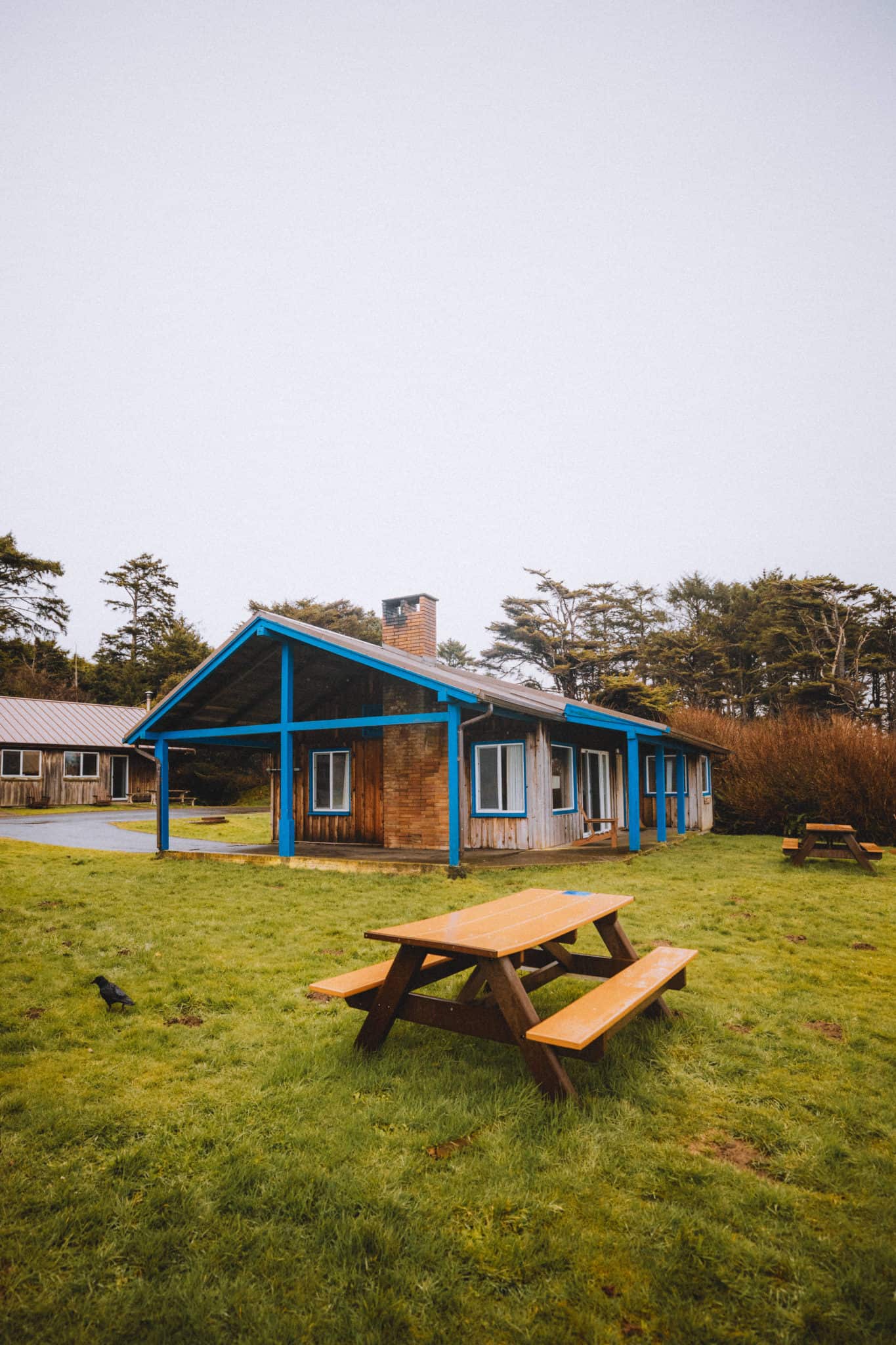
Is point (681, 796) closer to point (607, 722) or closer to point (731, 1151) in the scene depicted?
point (607, 722)

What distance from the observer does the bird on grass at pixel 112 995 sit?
4.62 meters

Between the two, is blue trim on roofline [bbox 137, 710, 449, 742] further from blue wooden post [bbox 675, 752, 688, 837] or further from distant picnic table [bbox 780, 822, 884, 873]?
blue wooden post [bbox 675, 752, 688, 837]

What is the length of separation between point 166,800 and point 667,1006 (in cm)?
1242

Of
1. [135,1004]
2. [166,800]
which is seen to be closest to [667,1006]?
[135,1004]

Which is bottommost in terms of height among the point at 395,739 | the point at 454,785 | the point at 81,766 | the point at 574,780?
the point at 574,780

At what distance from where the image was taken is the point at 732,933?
272 inches

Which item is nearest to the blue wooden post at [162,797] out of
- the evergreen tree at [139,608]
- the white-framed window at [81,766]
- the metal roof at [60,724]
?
the metal roof at [60,724]

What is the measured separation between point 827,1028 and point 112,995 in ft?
15.8

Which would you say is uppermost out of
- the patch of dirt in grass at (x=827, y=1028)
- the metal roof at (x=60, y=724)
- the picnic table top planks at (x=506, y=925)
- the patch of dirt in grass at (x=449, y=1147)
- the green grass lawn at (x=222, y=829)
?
the metal roof at (x=60, y=724)

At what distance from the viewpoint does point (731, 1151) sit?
115 inches

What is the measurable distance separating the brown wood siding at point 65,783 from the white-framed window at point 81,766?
0.12m

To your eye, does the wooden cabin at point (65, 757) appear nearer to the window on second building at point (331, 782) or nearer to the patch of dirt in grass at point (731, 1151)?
the window on second building at point (331, 782)

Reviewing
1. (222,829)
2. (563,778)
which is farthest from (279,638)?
(222,829)

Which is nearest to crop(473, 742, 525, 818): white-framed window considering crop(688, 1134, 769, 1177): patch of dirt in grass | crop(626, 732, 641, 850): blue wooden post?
crop(626, 732, 641, 850): blue wooden post
